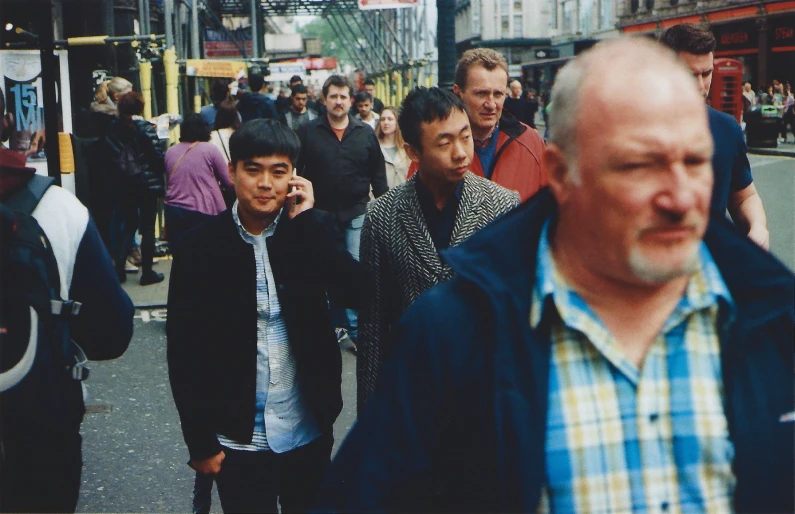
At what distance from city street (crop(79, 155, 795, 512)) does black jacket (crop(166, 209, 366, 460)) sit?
9 centimetres

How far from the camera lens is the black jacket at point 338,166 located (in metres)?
7.92

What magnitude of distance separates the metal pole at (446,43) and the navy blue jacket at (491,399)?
6.09 m

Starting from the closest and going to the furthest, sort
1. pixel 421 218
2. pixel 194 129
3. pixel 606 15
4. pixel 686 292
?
pixel 686 292, pixel 421 218, pixel 194 129, pixel 606 15

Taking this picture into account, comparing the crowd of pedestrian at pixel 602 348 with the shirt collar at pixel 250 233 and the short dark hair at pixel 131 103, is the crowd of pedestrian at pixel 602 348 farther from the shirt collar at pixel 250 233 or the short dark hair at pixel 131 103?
the short dark hair at pixel 131 103

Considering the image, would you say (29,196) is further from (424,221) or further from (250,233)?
(424,221)

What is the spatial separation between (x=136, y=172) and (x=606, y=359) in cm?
900

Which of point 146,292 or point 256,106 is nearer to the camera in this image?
point 146,292

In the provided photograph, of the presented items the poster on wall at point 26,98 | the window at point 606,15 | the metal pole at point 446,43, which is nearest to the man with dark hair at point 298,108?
the poster on wall at point 26,98

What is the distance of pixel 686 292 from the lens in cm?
180

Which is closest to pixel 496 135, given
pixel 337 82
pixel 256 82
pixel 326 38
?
pixel 337 82

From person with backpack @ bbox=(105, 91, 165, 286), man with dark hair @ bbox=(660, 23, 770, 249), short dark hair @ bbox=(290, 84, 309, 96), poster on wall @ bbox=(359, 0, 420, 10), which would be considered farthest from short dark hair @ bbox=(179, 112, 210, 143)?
poster on wall @ bbox=(359, 0, 420, 10)

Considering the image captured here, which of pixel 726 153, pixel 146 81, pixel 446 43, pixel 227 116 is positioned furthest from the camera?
pixel 146 81

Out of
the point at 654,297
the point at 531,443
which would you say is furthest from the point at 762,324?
the point at 531,443

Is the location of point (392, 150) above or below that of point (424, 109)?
below
